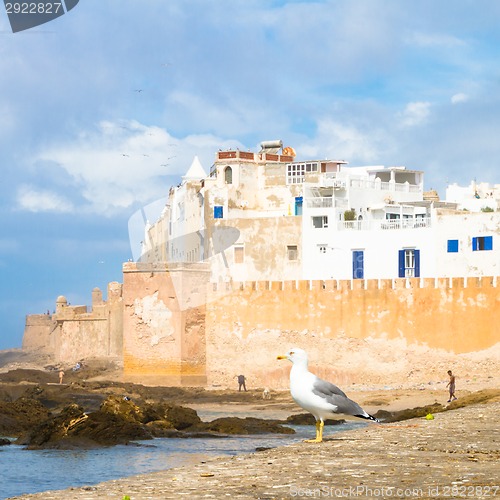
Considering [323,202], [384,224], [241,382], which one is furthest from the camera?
[323,202]

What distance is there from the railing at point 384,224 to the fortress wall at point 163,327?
6.04 meters

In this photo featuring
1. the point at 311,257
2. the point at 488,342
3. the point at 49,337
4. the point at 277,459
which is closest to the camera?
the point at 277,459

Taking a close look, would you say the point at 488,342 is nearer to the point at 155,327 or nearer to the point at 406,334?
the point at 406,334

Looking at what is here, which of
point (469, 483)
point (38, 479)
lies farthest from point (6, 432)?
point (469, 483)

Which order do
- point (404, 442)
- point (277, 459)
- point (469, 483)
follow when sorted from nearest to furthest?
point (469, 483) < point (277, 459) < point (404, 442)

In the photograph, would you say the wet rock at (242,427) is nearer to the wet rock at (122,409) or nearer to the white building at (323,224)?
the wet rock at (122,409)

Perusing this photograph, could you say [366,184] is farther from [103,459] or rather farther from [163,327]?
[103,459]

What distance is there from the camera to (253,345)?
33688mm

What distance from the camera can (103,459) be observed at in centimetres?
1831

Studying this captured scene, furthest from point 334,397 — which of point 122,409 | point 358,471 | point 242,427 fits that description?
point 242,427

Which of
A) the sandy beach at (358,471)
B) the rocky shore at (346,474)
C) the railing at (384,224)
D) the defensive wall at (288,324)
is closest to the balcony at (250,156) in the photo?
the railing at (384,224)

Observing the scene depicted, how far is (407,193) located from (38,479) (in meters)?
29.0

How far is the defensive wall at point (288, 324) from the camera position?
3103 centimetres

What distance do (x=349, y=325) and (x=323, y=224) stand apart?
7.05 m
